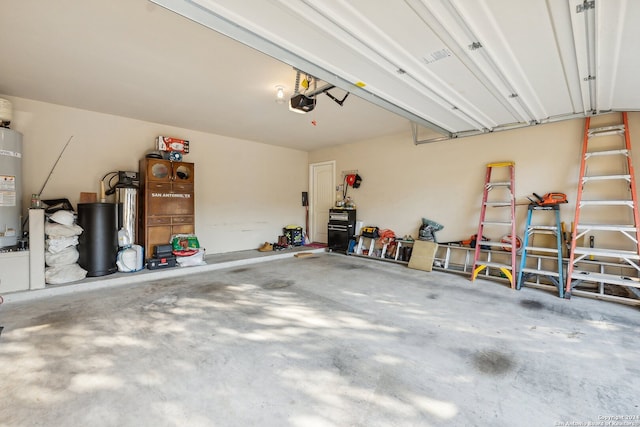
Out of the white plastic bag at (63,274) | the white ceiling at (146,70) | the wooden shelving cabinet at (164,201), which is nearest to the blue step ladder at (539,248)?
the white ceiling at (146,70)

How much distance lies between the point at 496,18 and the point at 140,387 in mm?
3340

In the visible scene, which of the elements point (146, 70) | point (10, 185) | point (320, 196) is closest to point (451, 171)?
point (320, 196)

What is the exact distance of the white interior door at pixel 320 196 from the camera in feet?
24.1

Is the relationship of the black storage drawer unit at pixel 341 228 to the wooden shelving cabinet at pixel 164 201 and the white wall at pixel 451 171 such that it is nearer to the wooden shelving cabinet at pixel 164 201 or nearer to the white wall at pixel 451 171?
the white wall at pixel 451 171

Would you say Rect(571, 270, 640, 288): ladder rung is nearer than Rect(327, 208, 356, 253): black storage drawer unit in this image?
Yes

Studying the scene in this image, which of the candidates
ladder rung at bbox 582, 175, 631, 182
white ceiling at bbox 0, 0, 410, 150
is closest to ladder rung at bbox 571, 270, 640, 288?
ladder rung at bbox 582, 175, 631, 182

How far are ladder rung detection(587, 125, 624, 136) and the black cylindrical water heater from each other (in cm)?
694

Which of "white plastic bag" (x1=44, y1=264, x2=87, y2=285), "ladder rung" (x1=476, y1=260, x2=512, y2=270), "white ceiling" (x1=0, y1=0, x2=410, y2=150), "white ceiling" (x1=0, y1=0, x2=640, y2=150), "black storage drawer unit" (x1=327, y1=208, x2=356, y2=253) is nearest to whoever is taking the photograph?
"white ceiling" (x1=0, y1=0, x2=640, y2=150)

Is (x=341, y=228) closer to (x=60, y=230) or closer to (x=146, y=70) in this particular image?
(x=146, y=70)

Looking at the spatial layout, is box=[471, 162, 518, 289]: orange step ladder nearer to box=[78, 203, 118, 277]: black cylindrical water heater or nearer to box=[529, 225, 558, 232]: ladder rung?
box=[529, 225, 558, 232]: ladder rung

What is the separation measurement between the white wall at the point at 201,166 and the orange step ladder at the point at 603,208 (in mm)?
5759

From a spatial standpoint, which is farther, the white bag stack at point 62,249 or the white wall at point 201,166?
the white wall at point 201,166

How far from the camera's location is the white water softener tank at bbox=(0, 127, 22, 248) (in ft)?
11.5

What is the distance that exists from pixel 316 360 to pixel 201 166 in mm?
5033
